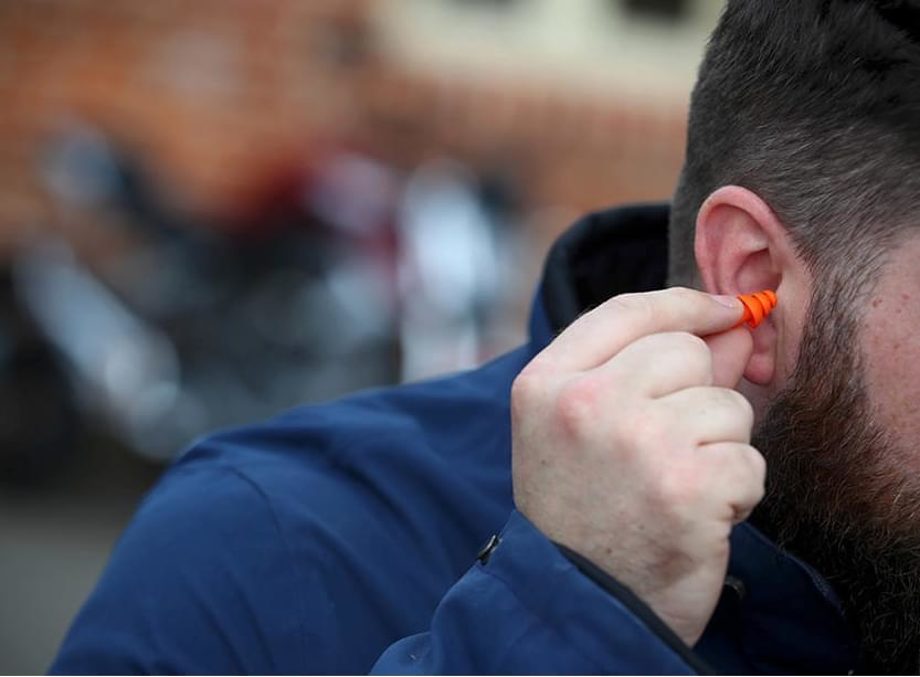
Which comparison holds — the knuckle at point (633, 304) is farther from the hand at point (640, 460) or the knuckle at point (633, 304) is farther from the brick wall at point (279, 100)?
the brick wall at point (279, 100)

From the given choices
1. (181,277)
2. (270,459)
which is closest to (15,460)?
(181,277)

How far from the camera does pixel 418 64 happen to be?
8547 millimetres

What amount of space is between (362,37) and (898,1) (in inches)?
274

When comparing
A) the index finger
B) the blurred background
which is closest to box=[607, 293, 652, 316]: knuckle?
the index finger

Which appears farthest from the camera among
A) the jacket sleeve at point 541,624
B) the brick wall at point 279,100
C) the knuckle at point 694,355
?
the brick wall at point 279,100

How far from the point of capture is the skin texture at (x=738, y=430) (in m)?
1.44

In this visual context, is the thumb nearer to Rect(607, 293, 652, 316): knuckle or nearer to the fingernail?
the fingernail

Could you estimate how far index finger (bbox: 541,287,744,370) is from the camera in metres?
1.52

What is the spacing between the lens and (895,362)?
171cm

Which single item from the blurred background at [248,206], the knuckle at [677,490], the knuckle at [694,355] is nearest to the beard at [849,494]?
the knuckle at [694,355]

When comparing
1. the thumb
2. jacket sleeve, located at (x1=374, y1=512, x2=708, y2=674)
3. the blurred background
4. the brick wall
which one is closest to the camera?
jacket sleeve, located at (x1=374, y1=512, x2=708, y2=674)

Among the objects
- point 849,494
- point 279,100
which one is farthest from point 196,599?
point 279,100

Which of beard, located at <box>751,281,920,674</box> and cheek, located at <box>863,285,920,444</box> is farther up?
cheek, located at <box>863,285,920,444</box>

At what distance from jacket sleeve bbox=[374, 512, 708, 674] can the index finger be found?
0.18 meters
